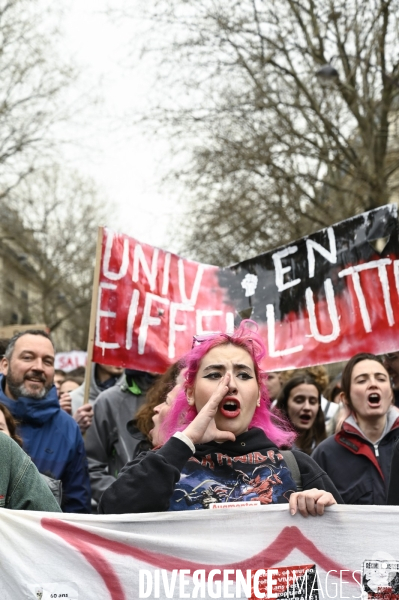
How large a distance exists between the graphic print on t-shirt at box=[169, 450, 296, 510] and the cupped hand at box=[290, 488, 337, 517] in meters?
0.09

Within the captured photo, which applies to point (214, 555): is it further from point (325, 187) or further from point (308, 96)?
point (325, 187)

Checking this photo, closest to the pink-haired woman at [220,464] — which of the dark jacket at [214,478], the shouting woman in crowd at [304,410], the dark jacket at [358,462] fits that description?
the dark jacket at [214,478]

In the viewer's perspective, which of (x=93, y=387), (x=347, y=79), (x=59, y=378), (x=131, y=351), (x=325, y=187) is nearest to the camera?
(x=131, y=351)

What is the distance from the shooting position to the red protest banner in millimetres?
5094

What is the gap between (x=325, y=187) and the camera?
14.9m

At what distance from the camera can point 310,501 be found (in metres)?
2.65

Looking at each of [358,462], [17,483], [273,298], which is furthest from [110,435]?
[17,483]

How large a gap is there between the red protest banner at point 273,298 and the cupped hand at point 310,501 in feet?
7.75

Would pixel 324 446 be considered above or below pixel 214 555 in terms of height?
above

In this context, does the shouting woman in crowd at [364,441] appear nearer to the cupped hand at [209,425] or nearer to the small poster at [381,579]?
the small poster at [381,579]

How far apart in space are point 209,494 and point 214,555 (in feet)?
0.59

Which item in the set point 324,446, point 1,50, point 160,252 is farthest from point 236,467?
point 1,50

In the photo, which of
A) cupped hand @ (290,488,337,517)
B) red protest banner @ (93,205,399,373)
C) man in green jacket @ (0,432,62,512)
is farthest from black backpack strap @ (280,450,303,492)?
red protest banner @ (93,205,399,373)

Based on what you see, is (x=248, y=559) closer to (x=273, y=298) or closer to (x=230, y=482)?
(x=230, y=482)
